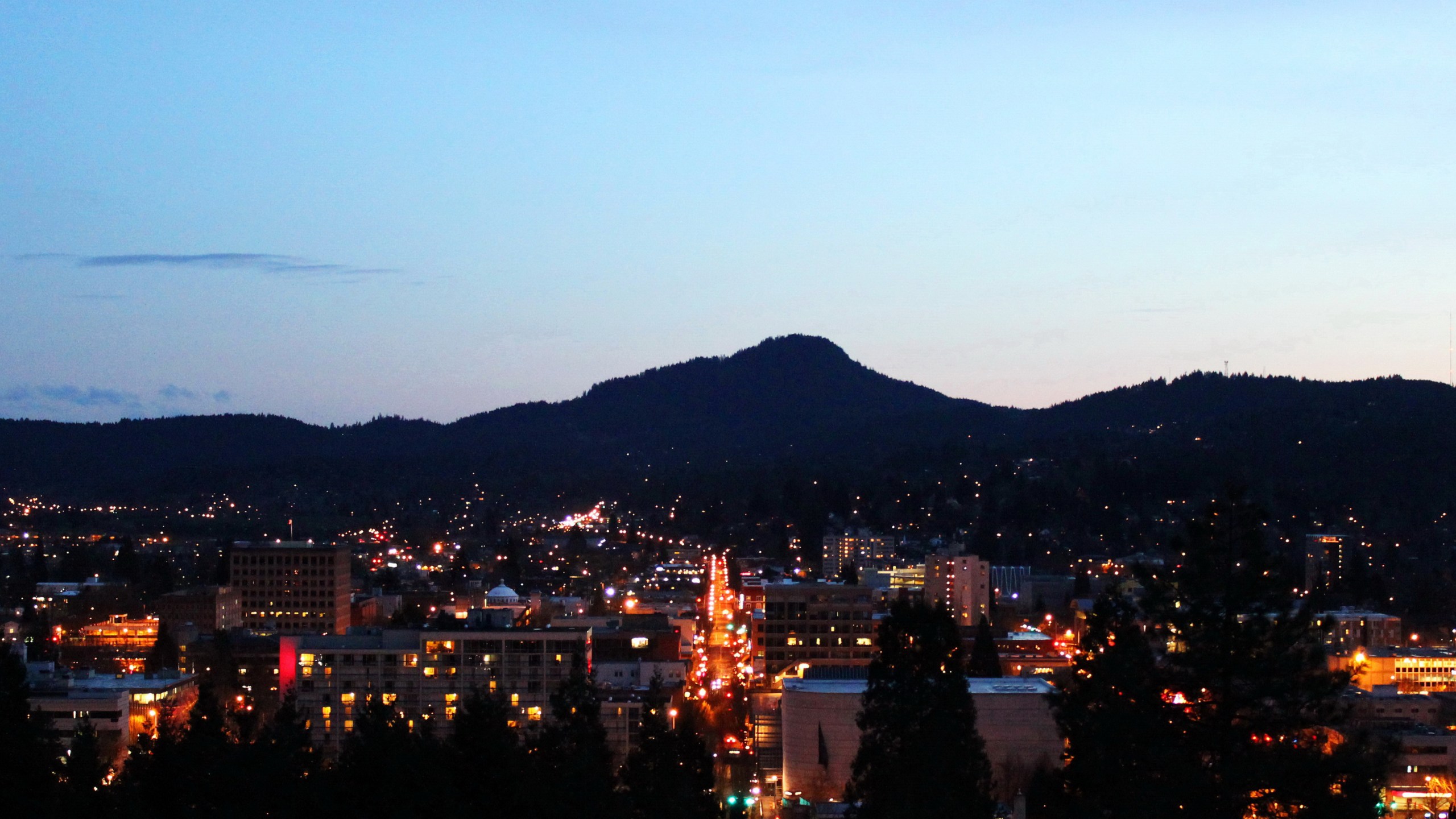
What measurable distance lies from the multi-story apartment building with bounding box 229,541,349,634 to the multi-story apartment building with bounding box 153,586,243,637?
48.1 inches

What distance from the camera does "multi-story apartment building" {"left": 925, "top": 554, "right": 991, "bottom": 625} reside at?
3861 inches

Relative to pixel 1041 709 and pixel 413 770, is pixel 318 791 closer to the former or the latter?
pixel 413 770

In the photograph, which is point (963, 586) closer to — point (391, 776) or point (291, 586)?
point (291, 586)

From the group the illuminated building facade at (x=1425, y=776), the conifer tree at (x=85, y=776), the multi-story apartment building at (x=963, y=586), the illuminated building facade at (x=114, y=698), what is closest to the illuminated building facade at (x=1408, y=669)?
the illuminated building facade at (x=1425, y=776)

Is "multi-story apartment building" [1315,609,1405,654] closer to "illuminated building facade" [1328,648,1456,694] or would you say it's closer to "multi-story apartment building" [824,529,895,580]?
"illuminated building facade" [1328,648,1456,694]

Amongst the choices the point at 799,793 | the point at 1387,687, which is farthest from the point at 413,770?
the point at 1387,687

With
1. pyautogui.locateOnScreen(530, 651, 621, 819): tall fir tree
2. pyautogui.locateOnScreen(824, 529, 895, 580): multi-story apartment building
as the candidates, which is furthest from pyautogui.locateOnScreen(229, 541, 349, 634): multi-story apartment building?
pyautogui.locateOnScreen(530, 651, 621, 819): tall fir tree

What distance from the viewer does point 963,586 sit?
323 ft

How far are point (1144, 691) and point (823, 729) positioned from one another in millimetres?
26847

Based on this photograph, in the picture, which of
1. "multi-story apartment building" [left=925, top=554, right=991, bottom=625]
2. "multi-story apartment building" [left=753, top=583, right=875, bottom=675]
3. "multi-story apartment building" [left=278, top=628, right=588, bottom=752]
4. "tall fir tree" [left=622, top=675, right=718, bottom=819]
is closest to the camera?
"tall fir tree" [left=622, top=675, right=718, bottom=819]

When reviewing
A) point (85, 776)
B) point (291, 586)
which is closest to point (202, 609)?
point (291, 586)

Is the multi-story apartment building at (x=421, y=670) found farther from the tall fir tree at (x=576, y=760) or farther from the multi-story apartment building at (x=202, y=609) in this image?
the multi-story apartment building at (x=202, y=609)

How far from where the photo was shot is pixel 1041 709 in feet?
153

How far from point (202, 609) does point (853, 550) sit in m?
63.8
